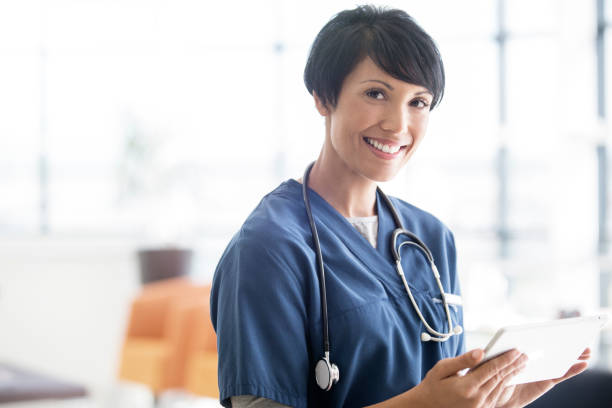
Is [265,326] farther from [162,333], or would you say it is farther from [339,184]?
[162,333]

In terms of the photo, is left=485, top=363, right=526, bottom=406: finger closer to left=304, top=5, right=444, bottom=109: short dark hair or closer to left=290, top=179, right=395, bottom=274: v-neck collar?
left=290, top=179, right=395, bottom=274: v-neck collar

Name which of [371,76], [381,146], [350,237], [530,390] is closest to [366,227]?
[350,237]

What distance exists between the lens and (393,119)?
1.10 metres

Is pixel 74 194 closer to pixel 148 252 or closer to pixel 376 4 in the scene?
pixel 148 252

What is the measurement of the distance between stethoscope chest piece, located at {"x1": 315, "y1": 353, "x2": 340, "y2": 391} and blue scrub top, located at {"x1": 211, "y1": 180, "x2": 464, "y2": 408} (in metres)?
0.02

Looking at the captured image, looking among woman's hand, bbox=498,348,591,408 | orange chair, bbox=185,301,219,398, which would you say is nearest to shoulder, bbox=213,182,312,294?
woman's hand, bbox=498,348,591,408

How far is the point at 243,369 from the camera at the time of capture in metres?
1.01

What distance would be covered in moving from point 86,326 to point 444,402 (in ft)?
14.1

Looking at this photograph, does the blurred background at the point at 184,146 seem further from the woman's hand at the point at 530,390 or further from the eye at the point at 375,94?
the eye at the point at 375,94

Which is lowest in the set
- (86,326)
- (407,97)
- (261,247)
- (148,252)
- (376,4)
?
(86,326)

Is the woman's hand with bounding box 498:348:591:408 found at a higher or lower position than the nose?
lower

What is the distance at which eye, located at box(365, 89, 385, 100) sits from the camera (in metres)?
1.10

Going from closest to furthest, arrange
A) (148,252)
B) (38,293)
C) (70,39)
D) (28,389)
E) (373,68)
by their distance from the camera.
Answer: (373,68) → (28,389) → (148,252) → (38,293) → (70,39)

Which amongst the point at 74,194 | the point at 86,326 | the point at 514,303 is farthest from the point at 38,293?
the point at 514,303
